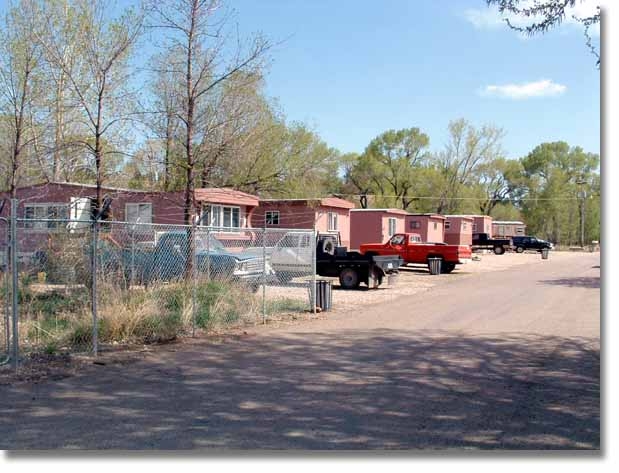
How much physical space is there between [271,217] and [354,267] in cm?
1494

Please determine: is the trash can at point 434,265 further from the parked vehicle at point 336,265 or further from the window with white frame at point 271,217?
the window with white frame at point 271,217

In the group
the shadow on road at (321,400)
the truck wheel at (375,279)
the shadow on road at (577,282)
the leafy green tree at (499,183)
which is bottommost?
the shadow on road at (321,400)

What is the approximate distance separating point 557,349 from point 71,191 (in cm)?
1668

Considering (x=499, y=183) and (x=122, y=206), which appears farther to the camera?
(x=499, y=183)

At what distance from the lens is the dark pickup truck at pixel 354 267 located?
797 inches

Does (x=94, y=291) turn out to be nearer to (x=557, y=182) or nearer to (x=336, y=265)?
(x=336, y=265)

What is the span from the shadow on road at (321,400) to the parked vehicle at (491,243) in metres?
44.0

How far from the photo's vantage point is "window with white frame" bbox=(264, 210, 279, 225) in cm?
3450

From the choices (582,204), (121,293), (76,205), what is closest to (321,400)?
(121,293)

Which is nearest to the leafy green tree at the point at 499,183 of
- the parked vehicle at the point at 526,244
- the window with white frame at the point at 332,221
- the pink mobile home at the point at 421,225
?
the parked vehicle at the point at 526,244

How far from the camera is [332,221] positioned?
3553 cm

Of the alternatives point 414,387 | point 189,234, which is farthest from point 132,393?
point 189,234

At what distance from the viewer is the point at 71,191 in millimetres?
21422

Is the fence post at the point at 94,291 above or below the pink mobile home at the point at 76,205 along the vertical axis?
below
